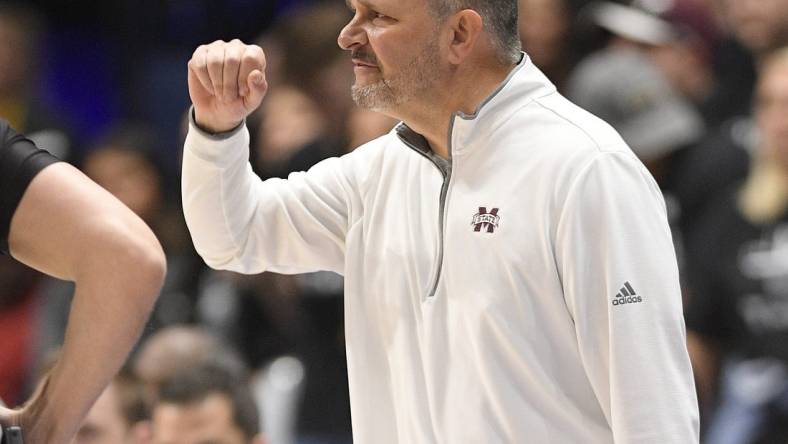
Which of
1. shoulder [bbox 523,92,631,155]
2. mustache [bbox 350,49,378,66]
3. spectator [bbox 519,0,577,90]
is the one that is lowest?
shoulder [bbox 523,92,631,155]

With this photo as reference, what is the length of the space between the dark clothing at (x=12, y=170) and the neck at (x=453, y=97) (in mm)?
965

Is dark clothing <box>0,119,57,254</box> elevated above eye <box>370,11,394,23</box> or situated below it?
below

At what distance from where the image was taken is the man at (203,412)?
4.21 m

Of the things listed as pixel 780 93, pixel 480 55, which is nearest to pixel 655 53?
pixel 780 93

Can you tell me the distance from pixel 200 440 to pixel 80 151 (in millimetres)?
3393

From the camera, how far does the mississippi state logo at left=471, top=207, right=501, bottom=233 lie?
3158 millimetres

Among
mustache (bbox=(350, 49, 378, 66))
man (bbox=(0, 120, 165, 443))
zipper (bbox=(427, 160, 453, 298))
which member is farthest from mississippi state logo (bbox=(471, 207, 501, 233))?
man (bbox=(0, 120, 165, 443))

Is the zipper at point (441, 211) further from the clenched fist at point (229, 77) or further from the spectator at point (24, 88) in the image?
the spectator at point (24, 88)

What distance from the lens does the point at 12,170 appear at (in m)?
2.68

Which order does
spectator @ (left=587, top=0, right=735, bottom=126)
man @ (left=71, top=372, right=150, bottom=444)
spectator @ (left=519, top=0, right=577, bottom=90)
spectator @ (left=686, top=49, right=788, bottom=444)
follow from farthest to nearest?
spectator @ (left=519, top=0, right=577, bottom=90)
spectator @ (left=587, top=0, right=735, bottom=126)
spectator @ (left=686, top=49, right=788, bottom=444)
man @ (left=71, top=372, right=150, bottom=444)

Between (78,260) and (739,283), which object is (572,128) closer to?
(78,260)

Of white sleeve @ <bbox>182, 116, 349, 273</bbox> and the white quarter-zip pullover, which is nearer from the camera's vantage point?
the white quarter-zip pullover

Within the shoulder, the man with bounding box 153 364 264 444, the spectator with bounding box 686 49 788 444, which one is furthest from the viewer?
the spectator with bounding box 686 49 788 444

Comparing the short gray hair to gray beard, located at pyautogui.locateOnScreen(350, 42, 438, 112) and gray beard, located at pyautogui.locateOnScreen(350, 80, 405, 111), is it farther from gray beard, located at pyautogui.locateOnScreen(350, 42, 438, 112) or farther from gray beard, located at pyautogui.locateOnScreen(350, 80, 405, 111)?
gray beard, located at pyautogui.locateOnScreen(350, 80, 405, 111)
